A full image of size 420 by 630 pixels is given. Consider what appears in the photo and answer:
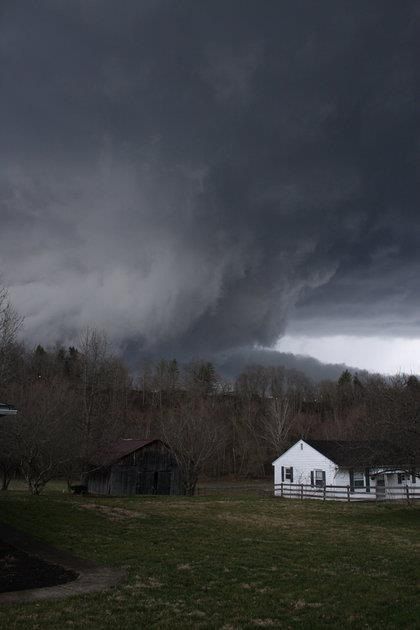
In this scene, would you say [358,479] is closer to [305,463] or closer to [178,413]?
[305,463]

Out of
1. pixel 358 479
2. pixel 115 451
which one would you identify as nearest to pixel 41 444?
pixel 115 451

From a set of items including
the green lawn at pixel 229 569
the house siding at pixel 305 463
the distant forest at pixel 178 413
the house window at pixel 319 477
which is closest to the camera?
the green lawn at pixel 229 569

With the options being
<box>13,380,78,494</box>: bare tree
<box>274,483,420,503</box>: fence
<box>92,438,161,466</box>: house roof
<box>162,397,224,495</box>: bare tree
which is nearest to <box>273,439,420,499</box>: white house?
<box>274,483,420,503</box>: fence

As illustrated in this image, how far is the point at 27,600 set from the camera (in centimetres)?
867

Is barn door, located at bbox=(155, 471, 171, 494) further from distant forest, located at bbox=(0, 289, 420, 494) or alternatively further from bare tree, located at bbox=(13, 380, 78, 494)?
Answer: bare tree, located at bbox=(13, 380, 78, 494)

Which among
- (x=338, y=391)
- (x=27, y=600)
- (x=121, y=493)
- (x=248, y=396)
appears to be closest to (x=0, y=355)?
(x=121, y=493)

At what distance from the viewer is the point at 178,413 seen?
54.9m

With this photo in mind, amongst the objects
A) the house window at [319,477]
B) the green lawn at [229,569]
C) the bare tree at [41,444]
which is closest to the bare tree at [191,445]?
the house window at [319,477]

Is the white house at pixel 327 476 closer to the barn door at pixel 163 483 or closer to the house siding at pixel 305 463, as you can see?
the house siding at pixel 305 463

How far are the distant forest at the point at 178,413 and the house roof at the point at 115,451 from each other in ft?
3.15

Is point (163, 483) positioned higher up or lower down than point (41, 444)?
lower down

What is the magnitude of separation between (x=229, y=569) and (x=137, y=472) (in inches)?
1366

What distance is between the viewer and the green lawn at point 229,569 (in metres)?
7.99

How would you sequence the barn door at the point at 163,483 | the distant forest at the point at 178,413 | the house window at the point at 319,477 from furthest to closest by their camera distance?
the barn door at the point at 163,483 < the house window at the point at 319,477 < the distant forest at the point at 178,413
